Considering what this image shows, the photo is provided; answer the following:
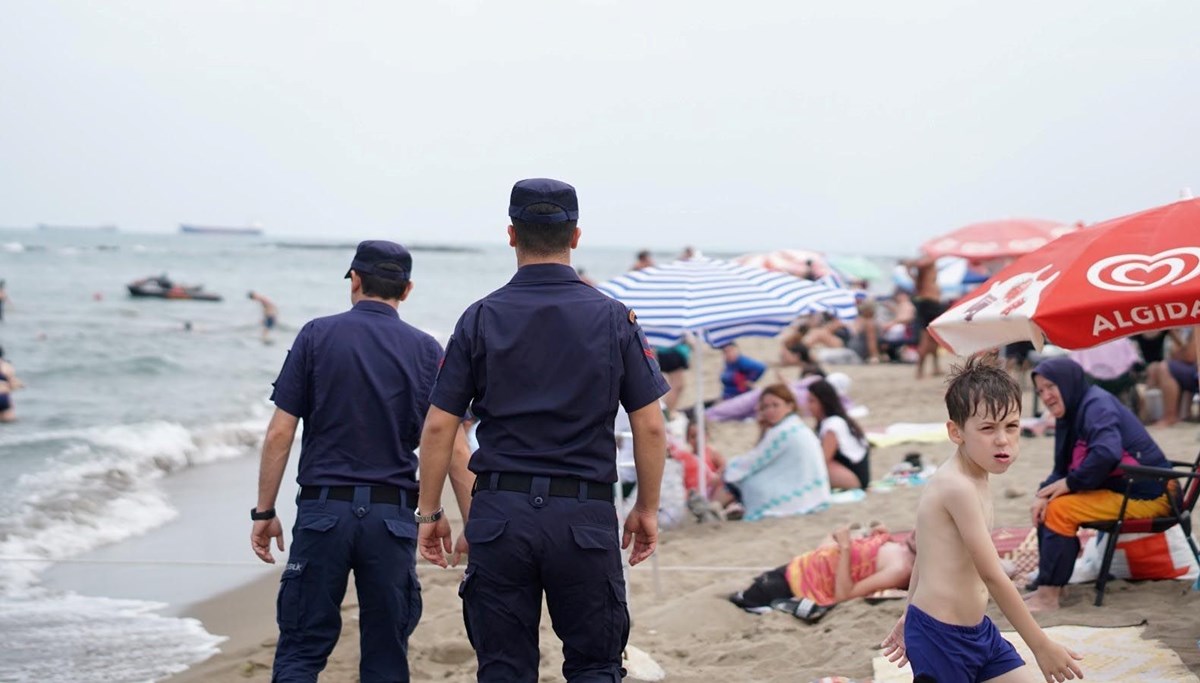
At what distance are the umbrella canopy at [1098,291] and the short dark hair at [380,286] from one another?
2.13 metres

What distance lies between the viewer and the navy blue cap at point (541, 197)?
11.8 feet

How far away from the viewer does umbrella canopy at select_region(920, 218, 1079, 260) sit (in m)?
17.9

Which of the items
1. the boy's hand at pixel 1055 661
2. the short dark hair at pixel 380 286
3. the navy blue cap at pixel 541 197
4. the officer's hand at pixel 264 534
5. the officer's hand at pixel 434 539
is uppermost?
the navy blue cap at pixel 541 197

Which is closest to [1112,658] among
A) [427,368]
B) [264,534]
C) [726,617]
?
[726,617]

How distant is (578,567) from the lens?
344cm

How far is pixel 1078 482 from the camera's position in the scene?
548cm

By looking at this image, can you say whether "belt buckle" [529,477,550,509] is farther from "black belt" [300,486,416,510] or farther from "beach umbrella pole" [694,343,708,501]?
"beach umbrella pole" [694,343,708,501]

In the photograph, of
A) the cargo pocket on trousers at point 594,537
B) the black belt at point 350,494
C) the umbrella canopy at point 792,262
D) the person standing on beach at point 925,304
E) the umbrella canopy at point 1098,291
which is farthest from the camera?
the umbrella canopy at point 792,262

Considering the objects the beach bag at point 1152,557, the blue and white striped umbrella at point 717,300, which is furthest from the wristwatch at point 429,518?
the blue and white striped umbrella at point 717,300

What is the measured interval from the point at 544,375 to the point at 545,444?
0.64 ft

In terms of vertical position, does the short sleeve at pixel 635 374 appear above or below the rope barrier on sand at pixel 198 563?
above

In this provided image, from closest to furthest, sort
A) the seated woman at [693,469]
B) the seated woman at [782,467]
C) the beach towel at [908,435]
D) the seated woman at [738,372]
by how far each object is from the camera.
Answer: the seated woman at [782,467] < the seated woman at [693,469] < the beach towel at [908,435] < the seated woman at [738,372]

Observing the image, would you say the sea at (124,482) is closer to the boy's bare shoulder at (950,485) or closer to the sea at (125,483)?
the sea at (125,483)

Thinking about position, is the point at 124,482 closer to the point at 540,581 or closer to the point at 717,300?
the point at 717,300
